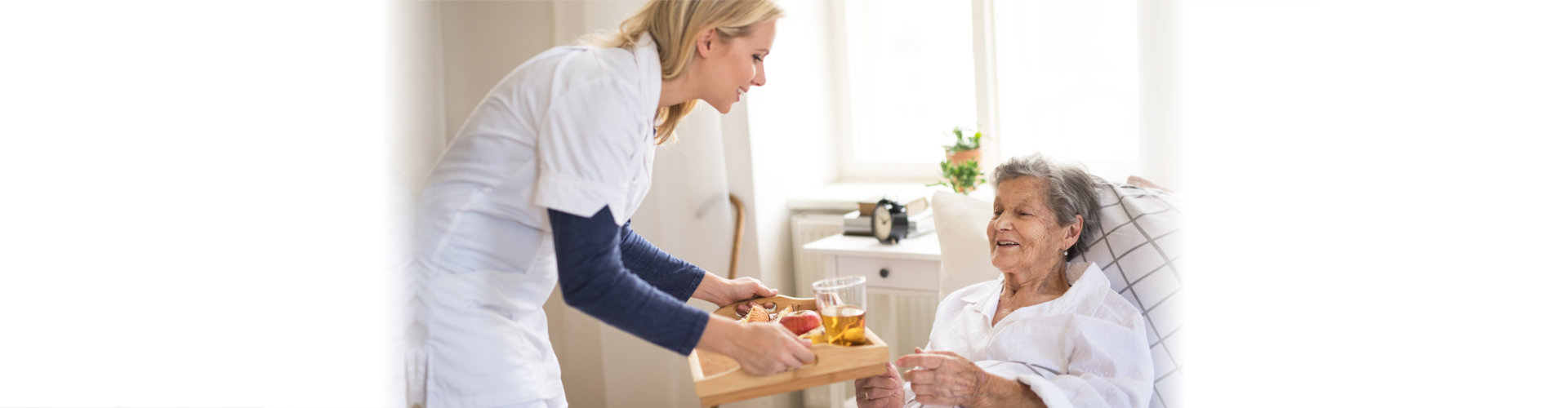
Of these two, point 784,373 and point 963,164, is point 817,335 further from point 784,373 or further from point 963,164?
point 963,164

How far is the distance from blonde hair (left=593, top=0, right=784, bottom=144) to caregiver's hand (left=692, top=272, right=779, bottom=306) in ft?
1.30

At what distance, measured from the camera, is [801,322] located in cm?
121

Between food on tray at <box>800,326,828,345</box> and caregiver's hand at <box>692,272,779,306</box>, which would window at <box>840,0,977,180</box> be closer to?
caregiver's hand at <box>692,272,779,306</box>

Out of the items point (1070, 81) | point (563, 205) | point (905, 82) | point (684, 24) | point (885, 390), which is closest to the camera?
point (563, 205)

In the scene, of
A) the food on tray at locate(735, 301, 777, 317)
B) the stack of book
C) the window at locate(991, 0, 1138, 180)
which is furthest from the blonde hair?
the window at locate(991, 0, 1138, 180)

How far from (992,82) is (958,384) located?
143 cm

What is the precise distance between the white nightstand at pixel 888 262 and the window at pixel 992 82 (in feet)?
1.59

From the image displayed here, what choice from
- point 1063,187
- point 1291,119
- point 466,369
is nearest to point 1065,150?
point 1063,187

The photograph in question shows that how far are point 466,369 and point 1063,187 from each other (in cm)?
89

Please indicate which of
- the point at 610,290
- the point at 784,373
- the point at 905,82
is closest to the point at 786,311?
the point at 784,373

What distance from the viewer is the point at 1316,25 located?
105cm

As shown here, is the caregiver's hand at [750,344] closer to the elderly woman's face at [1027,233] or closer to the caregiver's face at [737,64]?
the caregiver's face at [737,64]

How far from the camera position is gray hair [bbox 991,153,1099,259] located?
4.81ft

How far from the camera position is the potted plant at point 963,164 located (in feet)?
7.81
